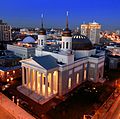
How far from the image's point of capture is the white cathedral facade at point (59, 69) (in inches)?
1277

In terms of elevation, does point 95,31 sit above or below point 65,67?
above

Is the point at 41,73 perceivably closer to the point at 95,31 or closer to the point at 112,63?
the point at 112,63

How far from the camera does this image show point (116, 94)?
35000 millimetres

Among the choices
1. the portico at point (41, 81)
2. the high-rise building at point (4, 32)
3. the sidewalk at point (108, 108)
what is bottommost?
the sidewalk at point (108, 108)

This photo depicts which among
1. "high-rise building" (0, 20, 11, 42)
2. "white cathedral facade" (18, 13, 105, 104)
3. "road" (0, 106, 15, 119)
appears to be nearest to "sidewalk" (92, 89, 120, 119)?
"white cathedral facade" (18, 13, 105, 104)

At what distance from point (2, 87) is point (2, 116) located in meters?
12.9

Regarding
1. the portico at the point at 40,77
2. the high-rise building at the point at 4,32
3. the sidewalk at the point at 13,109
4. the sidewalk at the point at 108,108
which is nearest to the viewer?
the sidewalk at the point at 13,109

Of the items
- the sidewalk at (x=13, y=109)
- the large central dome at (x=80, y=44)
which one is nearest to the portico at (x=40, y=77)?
the sidewalk at (x=13, y=109)

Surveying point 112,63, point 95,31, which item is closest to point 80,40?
point 112,63

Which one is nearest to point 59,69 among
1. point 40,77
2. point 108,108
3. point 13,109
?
point 40,77

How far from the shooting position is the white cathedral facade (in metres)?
32.4

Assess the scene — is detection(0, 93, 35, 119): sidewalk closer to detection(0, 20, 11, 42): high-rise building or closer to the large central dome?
the large central dome

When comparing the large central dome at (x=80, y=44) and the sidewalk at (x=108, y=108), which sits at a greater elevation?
the large central dome at (x=80, y=44)

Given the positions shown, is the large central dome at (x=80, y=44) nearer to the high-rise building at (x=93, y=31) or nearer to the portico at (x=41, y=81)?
the portico at (x=41, y=81)
